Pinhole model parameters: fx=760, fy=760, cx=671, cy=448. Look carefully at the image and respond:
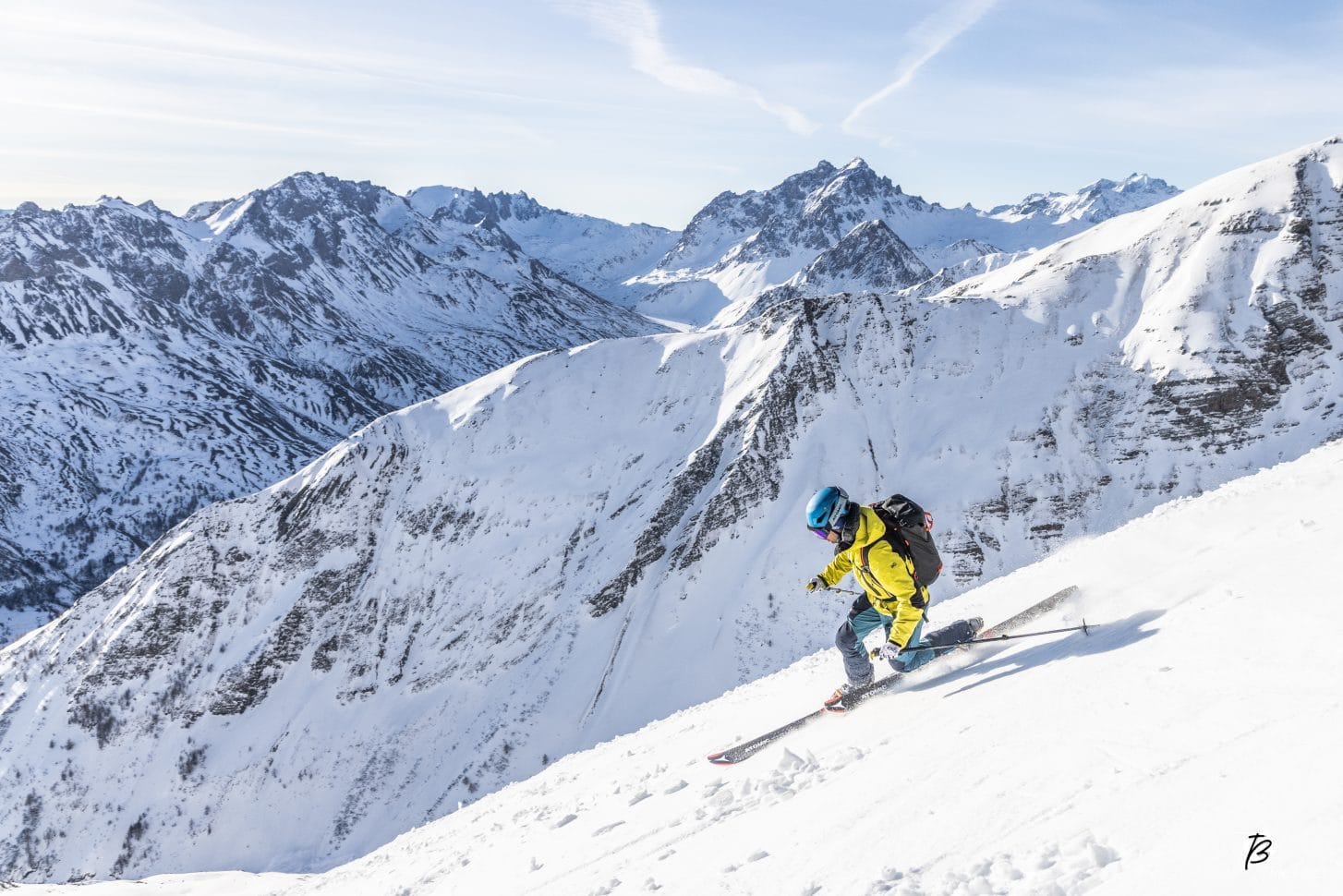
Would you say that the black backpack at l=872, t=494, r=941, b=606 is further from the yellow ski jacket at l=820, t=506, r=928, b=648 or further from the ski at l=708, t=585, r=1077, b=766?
the ski at l=708, t=585, r=1077, b=766

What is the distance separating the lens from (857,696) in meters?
11.6

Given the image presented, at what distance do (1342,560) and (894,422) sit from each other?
3772 centimetres

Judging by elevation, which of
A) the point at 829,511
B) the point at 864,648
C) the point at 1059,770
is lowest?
the point at 864,648

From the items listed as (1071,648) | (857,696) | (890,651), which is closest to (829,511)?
(890,651)

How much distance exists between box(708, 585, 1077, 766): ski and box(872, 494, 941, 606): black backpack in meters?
1.53

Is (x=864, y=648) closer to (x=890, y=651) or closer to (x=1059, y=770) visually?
(x=890, y=651)

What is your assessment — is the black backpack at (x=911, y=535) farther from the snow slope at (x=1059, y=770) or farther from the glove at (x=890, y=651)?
the snow slope at (x=1059, y=770)

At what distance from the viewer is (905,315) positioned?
51.0 m

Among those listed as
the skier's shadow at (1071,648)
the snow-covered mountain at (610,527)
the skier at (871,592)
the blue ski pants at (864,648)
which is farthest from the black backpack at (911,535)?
the snow-covered mountain at (610,527)

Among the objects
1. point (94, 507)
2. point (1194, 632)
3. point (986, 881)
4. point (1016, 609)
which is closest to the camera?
point (986, 881)

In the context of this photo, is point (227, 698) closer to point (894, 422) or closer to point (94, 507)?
point (894, 422)

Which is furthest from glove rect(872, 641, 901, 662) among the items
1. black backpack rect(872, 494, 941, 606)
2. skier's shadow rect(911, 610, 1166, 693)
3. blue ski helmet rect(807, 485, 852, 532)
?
blue ski helmet rect(807, 485, 852, 532)

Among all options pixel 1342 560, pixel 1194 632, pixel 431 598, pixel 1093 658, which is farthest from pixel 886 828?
pixel 431 598

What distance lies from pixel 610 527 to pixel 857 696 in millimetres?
35548
